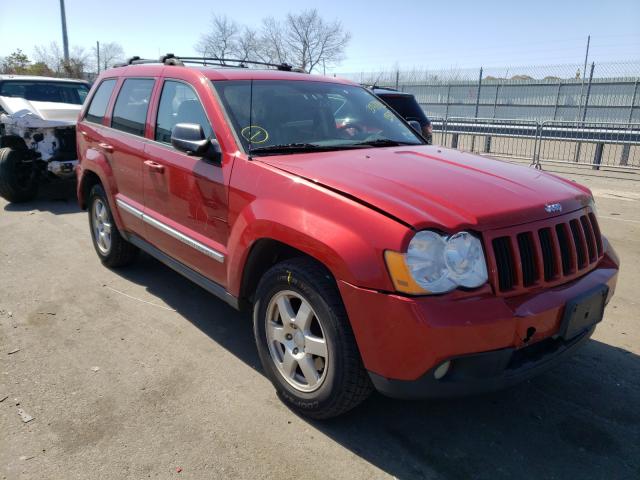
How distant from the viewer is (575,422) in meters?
2.91

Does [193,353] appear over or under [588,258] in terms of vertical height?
under

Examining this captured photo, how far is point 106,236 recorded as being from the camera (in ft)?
17.2

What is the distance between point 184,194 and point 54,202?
602 cm

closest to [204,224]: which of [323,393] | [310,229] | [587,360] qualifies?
[310,229]

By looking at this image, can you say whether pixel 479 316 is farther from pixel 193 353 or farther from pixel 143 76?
pixel 143 76

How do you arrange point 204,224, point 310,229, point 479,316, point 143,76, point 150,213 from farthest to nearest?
point 143,76 < point 150,213 < point 204,224 < point 310,229 < point 479,316

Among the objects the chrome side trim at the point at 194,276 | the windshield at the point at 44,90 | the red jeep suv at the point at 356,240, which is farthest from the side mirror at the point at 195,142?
the windshield at the point at 44,90

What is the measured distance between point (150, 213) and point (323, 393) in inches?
88.6

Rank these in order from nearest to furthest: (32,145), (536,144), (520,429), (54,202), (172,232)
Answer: (520,429) → (172,232) → (32,145) → (54,202) → (536,144)

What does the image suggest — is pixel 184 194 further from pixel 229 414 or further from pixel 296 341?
pixel 229 414

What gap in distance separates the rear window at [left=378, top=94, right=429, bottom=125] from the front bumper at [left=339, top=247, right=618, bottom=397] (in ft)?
22.7

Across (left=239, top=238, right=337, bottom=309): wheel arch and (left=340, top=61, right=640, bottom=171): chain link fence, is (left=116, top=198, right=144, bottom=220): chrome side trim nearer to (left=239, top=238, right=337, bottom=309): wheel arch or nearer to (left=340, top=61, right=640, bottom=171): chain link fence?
(left=239, top=238, right=337, bottom=309): wheel arch

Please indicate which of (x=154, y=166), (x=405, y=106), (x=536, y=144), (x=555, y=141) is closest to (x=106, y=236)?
(x=154, y=166)

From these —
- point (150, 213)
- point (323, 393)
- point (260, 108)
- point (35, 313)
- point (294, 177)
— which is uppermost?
point (260, 108)
